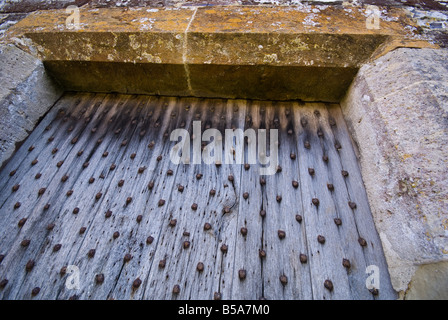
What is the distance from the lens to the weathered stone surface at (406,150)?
2.96 ft

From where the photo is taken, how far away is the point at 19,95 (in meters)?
1.51

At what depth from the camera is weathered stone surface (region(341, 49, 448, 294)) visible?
901 millimetres

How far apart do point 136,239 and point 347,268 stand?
92 cm

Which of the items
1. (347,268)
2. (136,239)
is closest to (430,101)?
(347,268)

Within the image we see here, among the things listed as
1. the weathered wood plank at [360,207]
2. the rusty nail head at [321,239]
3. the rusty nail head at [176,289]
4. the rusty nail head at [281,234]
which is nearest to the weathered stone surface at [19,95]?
the rusty nail head at [176,289]

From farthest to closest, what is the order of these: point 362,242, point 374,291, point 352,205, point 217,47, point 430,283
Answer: point 217,47
point 352,205
point 362,242
point 374,291
point 430,283

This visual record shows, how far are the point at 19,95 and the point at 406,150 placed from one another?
2.07 m

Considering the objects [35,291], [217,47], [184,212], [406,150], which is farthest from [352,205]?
[35,291]

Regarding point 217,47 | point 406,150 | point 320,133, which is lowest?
point 320,133

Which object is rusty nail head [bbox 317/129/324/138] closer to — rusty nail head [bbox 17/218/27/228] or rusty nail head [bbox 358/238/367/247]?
rusty nail head [bbox 358/238/367/247]

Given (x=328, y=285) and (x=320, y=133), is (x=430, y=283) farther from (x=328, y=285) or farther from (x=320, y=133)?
(x=320, y=133)

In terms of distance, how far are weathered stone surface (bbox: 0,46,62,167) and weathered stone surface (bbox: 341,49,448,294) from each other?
77.5 inches

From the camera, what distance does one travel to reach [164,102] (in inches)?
67.9

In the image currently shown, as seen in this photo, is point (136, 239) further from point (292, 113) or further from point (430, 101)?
point (430, 101)
